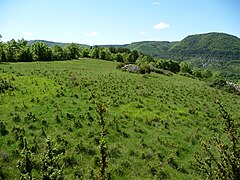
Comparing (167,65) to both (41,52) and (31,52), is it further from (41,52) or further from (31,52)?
(31,52)

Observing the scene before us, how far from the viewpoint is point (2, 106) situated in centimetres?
2381

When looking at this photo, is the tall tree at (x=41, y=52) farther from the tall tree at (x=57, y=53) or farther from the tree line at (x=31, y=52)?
the tall tree at (x=57, y=53)

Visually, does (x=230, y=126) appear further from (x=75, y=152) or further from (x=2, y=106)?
(x=2, y=106)

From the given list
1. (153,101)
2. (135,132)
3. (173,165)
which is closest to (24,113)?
(135,132)

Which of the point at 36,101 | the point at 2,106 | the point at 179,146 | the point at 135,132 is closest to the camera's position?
the point at 179,146

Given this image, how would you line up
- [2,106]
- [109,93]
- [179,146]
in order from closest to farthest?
1. [179,146]
2. [2,106]
3. [109,93]

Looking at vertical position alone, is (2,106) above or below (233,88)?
above

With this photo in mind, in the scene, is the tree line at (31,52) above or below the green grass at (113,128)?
above

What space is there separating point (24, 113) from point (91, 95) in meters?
10.5

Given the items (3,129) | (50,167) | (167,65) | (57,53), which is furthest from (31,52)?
(50,167)

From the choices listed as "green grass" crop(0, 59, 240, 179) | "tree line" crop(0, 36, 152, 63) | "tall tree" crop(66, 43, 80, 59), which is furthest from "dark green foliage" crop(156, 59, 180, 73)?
"green grass" crop(0, 59, 240, 179)

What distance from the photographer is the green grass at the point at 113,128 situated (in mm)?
16422

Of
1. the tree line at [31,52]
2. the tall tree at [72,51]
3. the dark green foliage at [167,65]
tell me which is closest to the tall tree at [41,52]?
the tree line at [31,52]

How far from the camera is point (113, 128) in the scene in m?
22.1
